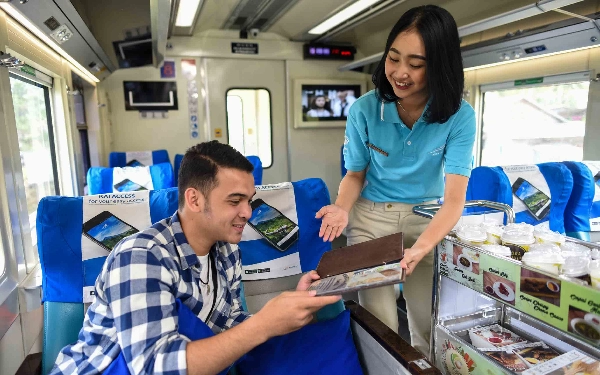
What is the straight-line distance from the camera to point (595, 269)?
0.94m

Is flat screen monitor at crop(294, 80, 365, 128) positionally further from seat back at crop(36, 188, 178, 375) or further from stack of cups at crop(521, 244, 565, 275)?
stack of cups at crop(521, 244, 565, 275)

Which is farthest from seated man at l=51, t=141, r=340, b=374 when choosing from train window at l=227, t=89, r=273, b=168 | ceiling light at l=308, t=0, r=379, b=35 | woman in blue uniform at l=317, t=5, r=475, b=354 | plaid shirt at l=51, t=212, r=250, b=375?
train window at l=227, t=89, r=273, b=168

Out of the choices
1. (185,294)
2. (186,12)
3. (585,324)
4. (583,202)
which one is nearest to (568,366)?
(585,324)

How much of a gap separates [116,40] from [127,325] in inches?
113

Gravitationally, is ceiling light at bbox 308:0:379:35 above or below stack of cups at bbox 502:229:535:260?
above

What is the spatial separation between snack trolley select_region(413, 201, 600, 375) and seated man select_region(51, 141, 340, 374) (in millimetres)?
502

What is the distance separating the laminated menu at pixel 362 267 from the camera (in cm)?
102

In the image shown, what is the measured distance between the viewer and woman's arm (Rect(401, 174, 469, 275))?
1.32 metres

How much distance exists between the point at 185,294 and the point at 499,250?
0.94 meters

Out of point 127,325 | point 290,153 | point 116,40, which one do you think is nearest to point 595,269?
point 127,325

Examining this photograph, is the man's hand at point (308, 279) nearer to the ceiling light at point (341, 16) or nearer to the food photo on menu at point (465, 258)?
the food photo on menu at point (465, 258)

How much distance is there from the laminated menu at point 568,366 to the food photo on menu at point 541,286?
10.9 inches

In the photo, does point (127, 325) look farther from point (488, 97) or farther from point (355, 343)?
point (488, 97)

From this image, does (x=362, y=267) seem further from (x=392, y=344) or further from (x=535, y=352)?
(x=535, y=352)
